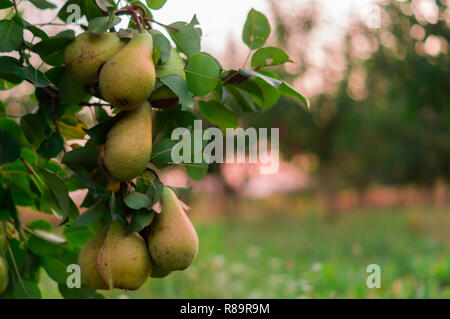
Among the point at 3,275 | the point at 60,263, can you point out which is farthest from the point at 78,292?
the point at 3,275

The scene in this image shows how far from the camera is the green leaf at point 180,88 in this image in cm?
74

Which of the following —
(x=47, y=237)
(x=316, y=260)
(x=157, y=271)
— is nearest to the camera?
(x=157, y=271)

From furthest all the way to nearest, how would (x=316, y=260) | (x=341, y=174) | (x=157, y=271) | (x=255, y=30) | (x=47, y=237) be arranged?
Result: (x=341, y=174) → (x=316, y=260) → (x=47, y=237) → (x=255, y=30) → (x=157, y=271)

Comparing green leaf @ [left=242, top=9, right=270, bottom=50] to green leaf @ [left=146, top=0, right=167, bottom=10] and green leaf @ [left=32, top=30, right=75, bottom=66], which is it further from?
green leaf @ [left=32, top=30, right=75, bottom=66]

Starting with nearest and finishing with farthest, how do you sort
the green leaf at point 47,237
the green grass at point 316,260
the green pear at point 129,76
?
the green pear at point 129,76, the green leaf at point 47,237, the green grass at point 316,260

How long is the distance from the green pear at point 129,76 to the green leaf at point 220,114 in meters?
0.23

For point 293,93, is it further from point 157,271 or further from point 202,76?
point 157,271

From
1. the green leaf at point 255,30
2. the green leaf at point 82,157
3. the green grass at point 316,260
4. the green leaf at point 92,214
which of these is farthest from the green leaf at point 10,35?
the green grass at point 316,260

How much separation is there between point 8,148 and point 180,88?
34cm

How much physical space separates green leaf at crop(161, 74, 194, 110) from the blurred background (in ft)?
0.58

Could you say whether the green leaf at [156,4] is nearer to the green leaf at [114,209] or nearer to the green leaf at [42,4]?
the green leaf at [42,4]

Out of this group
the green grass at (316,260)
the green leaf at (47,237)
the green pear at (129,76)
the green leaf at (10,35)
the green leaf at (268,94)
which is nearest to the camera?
the green pear at (129,76)

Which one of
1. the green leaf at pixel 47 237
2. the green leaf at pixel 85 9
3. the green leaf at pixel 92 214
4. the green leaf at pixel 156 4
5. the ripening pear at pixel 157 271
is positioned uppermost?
the green leaf at pixel 156 4

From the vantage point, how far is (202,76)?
2.59ft
